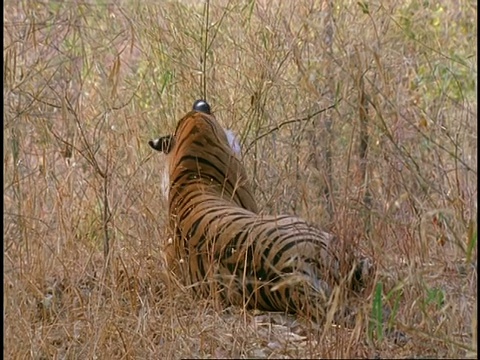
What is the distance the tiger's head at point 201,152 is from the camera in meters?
4.46

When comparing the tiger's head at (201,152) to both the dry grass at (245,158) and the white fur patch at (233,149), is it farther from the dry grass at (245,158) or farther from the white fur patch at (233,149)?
the dry grass at (245,158)

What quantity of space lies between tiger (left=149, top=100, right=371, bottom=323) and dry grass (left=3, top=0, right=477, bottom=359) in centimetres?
9

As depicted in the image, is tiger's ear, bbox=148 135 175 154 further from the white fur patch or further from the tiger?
the white fur patch

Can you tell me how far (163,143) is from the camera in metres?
4.52

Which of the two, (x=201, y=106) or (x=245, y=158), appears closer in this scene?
(x=201, y=106)

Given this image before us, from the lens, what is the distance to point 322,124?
4789mm

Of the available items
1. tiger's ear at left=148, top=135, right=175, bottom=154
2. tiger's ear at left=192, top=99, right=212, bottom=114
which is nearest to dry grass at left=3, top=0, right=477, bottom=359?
tiger's ear at left=148, top=135, right=175, bottom=154

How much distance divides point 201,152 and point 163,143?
0.58 feet

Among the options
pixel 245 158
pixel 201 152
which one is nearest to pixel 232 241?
pixel 201 152

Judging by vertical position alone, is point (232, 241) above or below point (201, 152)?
below

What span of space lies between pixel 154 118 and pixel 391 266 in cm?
240

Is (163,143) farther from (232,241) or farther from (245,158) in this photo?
(232,241)

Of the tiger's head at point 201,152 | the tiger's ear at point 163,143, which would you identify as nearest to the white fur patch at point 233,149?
the tiger's head at point 201,152

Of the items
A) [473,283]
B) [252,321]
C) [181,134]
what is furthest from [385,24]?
[473,283]
